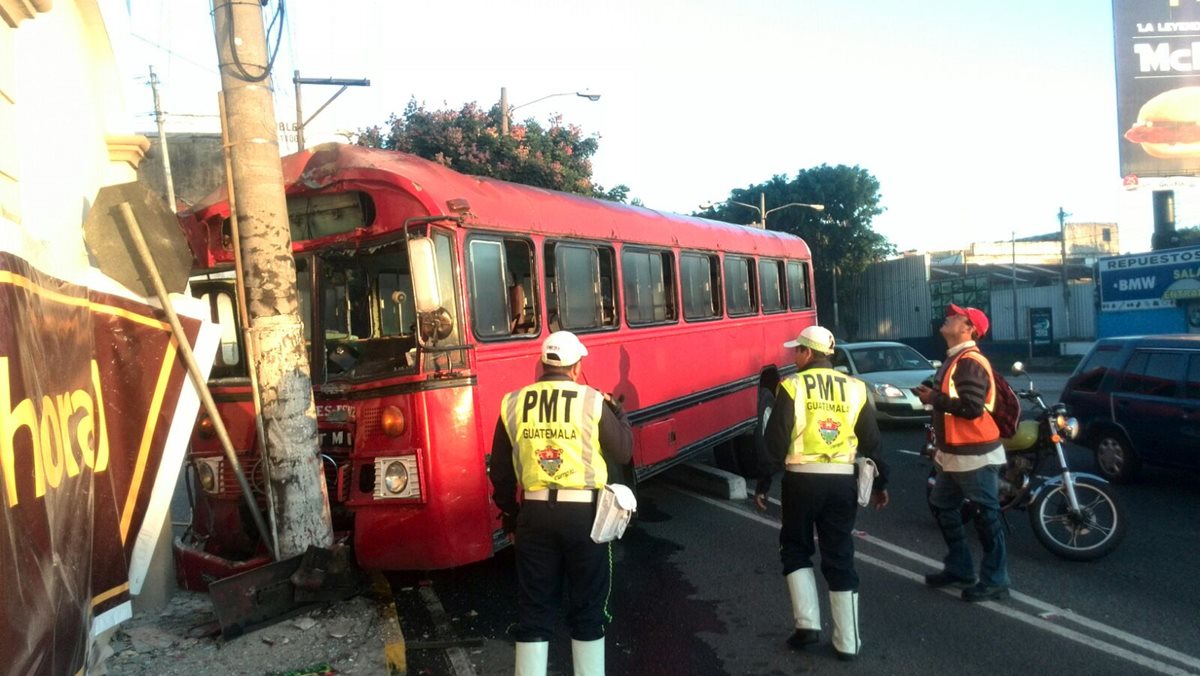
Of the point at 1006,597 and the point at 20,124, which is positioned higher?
the point at 20,124

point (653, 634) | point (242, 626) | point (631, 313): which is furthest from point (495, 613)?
point (631, 313)

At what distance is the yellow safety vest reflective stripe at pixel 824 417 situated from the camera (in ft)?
16.7

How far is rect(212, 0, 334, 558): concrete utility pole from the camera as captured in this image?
5.50 meters

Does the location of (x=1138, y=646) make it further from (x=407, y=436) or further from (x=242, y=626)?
(x=242, y=626)

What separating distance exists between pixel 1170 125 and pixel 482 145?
71.0 feet

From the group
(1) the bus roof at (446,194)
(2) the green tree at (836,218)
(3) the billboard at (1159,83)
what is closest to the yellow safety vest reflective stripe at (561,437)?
(1) the bus roof at (446,194)

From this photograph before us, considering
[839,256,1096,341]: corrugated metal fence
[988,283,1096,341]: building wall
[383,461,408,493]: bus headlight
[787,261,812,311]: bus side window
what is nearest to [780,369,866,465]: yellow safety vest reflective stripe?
[383,461,408,493]: bus headlight

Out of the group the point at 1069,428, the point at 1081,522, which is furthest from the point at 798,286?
the point at 1081,522

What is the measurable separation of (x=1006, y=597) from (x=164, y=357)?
5.30 meters

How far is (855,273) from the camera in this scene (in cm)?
4472

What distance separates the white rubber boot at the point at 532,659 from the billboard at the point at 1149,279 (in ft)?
83.0

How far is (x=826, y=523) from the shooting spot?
5105 millimetres

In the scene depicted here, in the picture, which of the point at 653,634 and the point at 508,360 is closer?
the point at 653,634

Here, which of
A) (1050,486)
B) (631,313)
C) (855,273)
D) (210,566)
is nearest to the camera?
(210,566)
